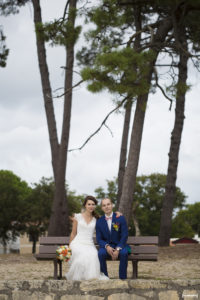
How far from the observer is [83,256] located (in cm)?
779

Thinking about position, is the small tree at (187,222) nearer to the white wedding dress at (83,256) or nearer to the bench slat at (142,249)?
the bench slat at (142,249)

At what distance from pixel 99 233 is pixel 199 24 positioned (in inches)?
466

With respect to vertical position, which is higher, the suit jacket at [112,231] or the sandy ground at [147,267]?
the suit jacket at [112,231]

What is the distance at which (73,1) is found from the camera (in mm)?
18516

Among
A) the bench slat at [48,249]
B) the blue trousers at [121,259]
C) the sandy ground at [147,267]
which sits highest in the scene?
the bench slat at [48,249]

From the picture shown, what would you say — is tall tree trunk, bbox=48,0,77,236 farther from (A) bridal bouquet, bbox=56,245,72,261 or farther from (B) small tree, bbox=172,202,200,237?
(B) small tree, bbox=172,202,200,237

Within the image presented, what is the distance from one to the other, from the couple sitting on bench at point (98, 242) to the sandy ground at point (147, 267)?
262 centimetres

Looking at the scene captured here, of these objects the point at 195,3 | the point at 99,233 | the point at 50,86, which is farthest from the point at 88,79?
the point at 99,233

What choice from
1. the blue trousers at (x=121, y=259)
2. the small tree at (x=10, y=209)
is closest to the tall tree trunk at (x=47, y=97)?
the blue trousers at (x=121, y=259)

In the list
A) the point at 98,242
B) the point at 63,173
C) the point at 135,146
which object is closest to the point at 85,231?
the point at 98,242

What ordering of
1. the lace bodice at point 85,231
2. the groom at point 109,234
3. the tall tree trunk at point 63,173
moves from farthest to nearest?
1. the tall tree trunk at point 63,173
2. the lace bodice at point 85,231
3. the groom at point 109,234

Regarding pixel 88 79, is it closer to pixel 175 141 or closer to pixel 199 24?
pixel 199 24

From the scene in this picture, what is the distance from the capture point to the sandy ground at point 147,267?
1080 cm

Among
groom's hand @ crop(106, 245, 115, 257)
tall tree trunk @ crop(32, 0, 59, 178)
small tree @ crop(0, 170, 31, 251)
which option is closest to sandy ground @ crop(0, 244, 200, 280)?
groom's hand @ crop(106, 245, 115, 257)
